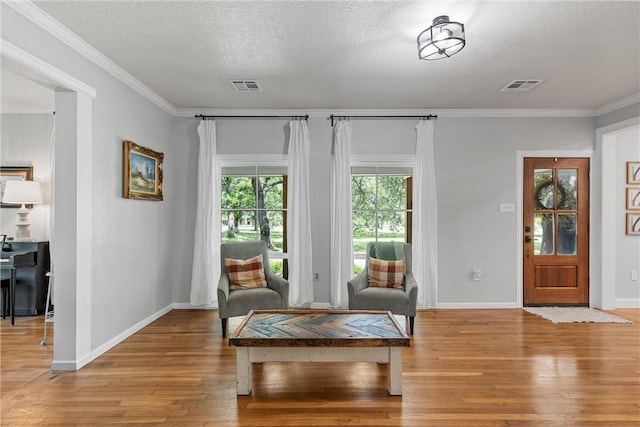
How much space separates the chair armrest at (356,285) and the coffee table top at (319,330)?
746mm

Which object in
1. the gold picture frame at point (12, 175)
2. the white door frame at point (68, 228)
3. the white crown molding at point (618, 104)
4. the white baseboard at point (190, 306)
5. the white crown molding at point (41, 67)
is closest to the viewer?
the white crown molding at point (41, 67)

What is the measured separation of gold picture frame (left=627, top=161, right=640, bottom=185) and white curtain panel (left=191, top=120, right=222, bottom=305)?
5.55m

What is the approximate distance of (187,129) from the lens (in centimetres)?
491

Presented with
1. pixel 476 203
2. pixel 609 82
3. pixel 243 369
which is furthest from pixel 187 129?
pixel 609 82

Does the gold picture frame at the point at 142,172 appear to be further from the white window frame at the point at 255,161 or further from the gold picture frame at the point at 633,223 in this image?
the gold picture frame at the point at 633,223

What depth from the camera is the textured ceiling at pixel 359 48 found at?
246 centimetres

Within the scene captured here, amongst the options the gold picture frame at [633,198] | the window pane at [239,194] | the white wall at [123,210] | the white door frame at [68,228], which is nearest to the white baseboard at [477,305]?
the gold picture frame at [633,198]

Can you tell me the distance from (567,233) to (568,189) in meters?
0.59

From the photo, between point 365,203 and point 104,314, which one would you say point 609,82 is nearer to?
point 365,203

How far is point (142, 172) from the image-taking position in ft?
13.2

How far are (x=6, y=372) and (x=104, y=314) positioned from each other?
0.76 meters

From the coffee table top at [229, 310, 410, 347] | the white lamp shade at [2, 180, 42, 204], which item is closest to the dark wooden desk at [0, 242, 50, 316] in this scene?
the white lamp shade at [2, 180, 42, 204]

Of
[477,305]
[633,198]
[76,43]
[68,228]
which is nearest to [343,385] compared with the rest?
[68,228]

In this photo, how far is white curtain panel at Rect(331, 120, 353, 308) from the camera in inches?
186
